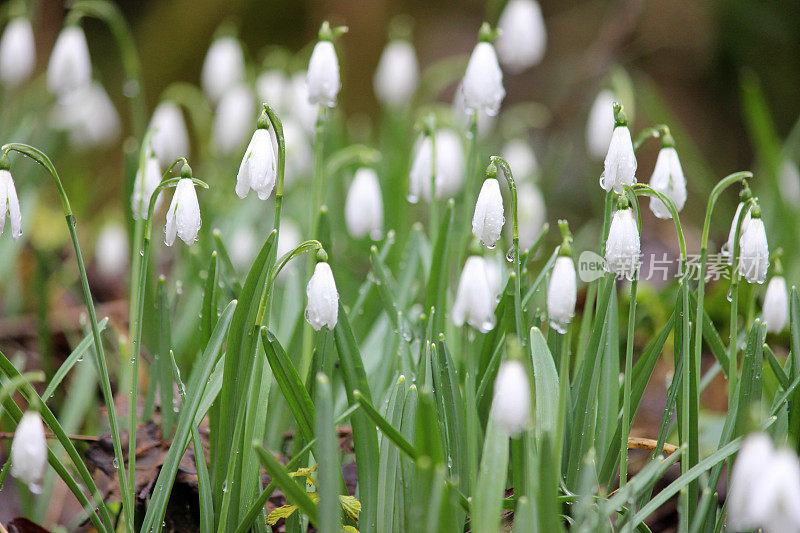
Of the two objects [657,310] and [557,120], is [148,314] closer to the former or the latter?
[657,310]

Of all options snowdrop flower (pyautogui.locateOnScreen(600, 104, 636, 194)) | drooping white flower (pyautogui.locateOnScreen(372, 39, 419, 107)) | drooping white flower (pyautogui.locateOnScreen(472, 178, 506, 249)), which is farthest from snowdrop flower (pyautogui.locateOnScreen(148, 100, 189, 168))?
snowdrop flower (pyautogui.locateOnScreen(600, 104, 636, 194))

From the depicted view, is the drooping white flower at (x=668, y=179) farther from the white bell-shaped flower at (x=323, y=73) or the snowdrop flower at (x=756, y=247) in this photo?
the white bell-shaped flower at (x=323, y=73)

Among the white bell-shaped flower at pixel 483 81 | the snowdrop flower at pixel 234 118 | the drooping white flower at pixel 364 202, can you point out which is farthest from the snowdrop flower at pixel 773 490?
the snowdrop flower at pixel 234 118

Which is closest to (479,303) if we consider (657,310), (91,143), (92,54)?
(657,310)

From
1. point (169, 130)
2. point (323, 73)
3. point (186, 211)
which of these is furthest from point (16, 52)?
point (186, 211)

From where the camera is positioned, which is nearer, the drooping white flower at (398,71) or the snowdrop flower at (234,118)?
the snowdrop flower at (234,118)

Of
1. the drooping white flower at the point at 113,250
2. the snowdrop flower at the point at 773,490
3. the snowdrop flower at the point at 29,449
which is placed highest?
the drooping white flower at the point at 113,250

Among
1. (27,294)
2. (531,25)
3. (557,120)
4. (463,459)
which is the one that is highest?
(557,120)

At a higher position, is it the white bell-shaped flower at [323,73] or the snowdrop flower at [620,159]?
the white bell-shaped flower at [323,73]
